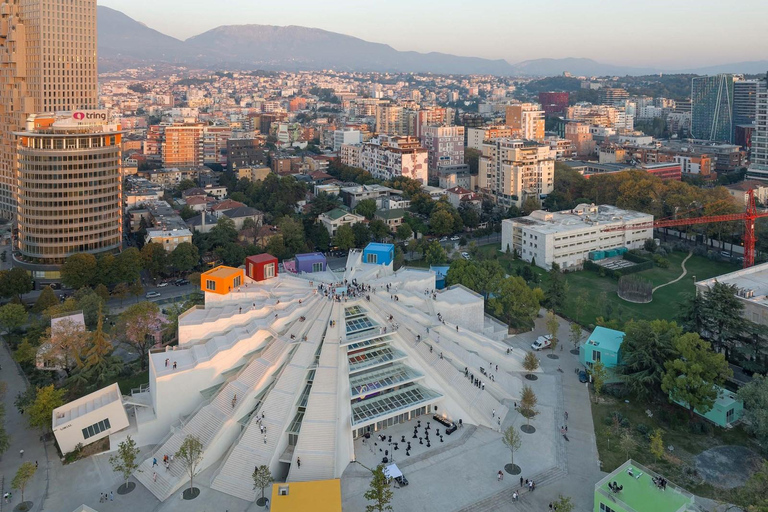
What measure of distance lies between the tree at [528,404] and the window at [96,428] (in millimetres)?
17643

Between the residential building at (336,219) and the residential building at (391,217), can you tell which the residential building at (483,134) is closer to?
the residential building at (391,217)

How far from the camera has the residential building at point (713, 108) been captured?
10944 cm

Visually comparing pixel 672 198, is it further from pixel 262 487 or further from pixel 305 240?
pixel 262 487

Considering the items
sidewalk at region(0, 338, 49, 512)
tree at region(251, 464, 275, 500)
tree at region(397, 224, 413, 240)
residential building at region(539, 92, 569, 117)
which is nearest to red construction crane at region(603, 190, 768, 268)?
tree at region(397, 224, 413, 240)

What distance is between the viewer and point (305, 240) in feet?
174

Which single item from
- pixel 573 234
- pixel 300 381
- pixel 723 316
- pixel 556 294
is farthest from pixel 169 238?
pixel 723 316

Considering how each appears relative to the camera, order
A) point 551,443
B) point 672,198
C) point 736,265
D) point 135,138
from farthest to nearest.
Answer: point 135,138
point 672,198
point 736,265
point 551,443

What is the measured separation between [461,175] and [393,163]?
10638mm

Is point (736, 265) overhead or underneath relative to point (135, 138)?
underneath

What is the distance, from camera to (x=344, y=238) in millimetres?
51875

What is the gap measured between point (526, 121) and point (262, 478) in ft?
299

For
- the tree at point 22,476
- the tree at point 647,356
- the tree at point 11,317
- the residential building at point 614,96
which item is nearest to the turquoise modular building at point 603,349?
the tree at point 647,356

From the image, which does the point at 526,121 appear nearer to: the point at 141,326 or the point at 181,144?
the point at 181,144

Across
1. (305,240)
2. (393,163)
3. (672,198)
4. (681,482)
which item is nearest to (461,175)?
(393,163)
